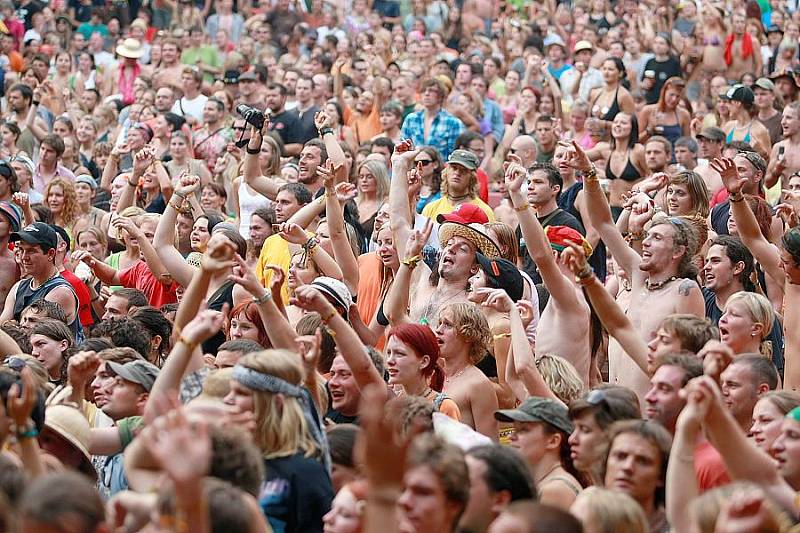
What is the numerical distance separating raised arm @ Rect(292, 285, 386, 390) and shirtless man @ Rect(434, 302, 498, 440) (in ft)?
2.26

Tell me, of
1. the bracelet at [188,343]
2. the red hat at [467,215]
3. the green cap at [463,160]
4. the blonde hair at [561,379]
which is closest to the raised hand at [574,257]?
the blonde hair at [561,379]

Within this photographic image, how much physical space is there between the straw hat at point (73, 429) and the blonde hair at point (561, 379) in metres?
2.14

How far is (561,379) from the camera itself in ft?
21.3

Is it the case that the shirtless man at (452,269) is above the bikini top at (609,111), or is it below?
above

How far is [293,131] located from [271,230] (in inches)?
199

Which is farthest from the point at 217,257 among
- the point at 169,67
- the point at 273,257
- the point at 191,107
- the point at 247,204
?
the point at 169,67

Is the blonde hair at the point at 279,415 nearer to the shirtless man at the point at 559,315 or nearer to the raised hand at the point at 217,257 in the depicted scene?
the raised hand at the point at 217,257

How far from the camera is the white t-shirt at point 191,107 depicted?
15.9 m

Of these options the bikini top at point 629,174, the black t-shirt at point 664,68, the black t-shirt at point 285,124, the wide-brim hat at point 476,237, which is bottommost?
the black t-shirt at point 285,124

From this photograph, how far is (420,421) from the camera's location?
5.55 m

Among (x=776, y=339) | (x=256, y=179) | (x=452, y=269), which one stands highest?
(x=776, y=339)

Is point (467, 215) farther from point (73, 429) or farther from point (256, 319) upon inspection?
point (73, 429)

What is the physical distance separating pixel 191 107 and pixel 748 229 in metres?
9.27

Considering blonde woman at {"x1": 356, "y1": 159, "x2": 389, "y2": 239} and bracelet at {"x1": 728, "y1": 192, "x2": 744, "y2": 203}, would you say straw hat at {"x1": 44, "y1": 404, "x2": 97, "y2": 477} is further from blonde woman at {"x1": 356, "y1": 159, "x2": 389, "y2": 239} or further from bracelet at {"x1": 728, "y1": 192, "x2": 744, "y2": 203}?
blonde woman at {"x1": 356, "y1": 159, "x2": 389, "y2": 239}
